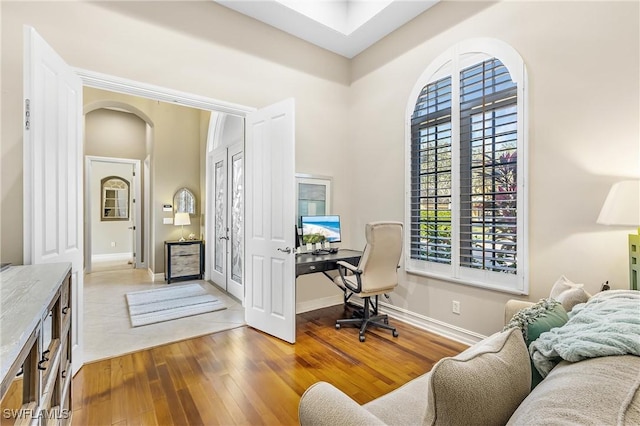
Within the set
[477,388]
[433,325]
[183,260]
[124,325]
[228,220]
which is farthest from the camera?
[183,260]

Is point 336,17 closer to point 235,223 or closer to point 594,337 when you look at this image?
point 235,223

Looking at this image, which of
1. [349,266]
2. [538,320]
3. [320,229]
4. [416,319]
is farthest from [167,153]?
[538,320]

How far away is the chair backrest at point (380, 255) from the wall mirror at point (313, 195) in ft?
3.84

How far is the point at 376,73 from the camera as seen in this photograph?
3914 millimetres

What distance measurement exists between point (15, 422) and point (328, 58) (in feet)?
14.3

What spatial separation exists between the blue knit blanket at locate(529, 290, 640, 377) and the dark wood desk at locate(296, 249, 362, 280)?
2284 mm

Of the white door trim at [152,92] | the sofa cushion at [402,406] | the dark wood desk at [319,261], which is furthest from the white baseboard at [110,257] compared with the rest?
the sofa cushion at [402,406]

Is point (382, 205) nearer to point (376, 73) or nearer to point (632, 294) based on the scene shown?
point (376, 73)

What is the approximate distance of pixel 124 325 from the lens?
11.1 ft

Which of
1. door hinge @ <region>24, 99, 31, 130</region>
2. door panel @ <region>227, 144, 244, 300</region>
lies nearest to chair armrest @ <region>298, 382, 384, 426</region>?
door hinge @ <region>24, 99, 31, 130</region>

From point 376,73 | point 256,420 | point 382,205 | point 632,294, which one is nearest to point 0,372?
point 256,420

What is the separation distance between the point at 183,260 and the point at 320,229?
3191 mm

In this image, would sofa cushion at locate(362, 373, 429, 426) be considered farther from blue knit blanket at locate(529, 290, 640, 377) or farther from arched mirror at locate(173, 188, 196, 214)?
arched mirror at locate(173, 188, 196, 214)

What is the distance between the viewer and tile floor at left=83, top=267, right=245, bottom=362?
2.86 m
